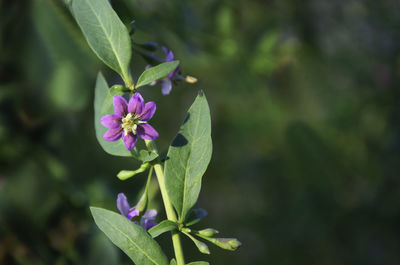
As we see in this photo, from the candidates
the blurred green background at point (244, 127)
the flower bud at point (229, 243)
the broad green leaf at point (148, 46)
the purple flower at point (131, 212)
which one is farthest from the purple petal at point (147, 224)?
the blurred green background at point (244, 127)

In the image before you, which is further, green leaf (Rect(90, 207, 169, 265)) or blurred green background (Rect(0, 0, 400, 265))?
blurred green background (Rect(0, 0, 400, 265))

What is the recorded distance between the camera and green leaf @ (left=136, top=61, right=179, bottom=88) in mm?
531

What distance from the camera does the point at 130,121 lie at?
55 centimetres

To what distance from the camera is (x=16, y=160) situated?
1.25m

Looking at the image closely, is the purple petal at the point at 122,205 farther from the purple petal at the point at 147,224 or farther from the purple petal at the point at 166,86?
the purple petal at the point at 166,86

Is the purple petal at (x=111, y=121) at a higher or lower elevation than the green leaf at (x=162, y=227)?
higher

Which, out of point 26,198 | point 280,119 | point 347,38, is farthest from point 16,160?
point 347,38

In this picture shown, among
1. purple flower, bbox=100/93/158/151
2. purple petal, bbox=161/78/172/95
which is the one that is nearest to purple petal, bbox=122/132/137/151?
purple flower, bbox=100/93/158/151

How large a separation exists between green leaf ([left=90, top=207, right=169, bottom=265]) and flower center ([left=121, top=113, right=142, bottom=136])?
0.10 metres

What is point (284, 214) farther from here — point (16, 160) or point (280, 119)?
point (16, 160)

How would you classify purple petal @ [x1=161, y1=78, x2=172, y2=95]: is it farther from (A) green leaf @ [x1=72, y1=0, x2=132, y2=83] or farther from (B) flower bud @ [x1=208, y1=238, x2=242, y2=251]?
(B) flower bud @ [x1=208, y1=238, x2=242, y2=251]

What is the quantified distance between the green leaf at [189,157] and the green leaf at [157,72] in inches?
1.8

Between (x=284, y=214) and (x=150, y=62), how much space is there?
1494mm

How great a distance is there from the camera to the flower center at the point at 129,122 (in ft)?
1.79
